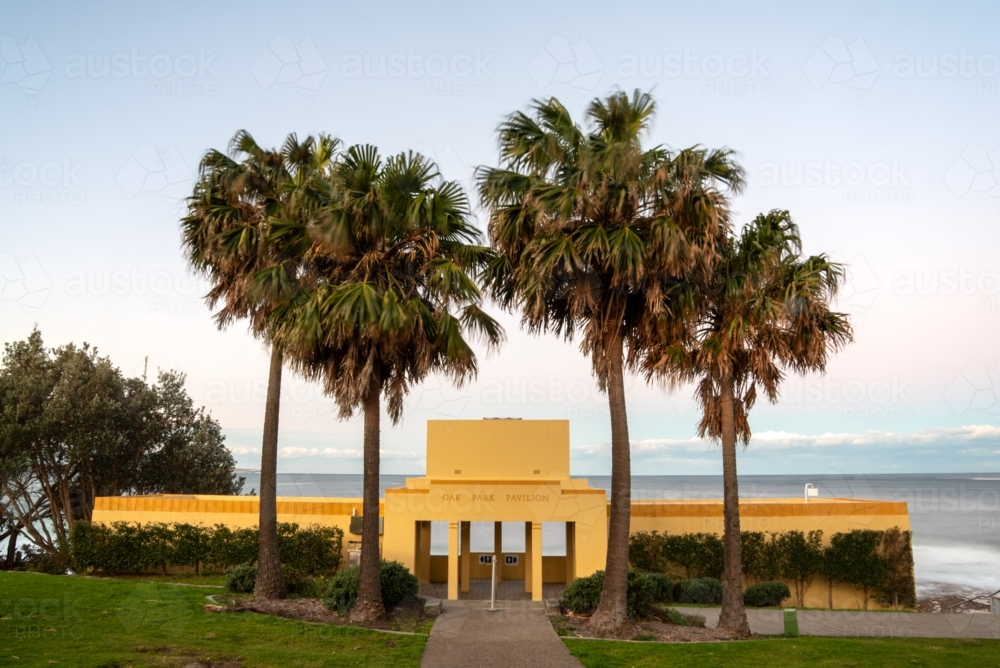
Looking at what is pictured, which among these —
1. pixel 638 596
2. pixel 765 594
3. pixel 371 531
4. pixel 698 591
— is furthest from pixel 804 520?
pixel 371 531

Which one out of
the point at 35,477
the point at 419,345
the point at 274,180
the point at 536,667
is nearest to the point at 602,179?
the point at 419,345

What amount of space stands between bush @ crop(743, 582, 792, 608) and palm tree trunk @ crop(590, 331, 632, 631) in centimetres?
780

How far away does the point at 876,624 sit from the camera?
16875 mm

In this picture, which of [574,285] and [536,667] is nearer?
[536,667]

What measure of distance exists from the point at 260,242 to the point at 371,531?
6387 millimetres

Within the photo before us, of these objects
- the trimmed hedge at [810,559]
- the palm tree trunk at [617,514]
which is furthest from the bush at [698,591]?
the palm tree trunk at [617,514]

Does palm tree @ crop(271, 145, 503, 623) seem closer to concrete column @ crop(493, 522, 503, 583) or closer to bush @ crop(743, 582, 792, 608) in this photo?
concrete column @ crop(493, 522, 503, 583)

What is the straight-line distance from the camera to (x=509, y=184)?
15109 millimetres

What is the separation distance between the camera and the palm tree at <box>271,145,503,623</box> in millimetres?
14125

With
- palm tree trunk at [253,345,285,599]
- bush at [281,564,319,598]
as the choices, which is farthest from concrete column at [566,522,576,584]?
palm tree trunk at [253,345,285,599]

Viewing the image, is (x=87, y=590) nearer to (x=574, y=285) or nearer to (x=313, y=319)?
(x=313, y=319)

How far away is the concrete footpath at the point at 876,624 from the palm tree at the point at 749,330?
2390mm

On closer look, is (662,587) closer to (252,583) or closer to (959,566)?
(252,583)

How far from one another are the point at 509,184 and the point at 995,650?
1195 cm
